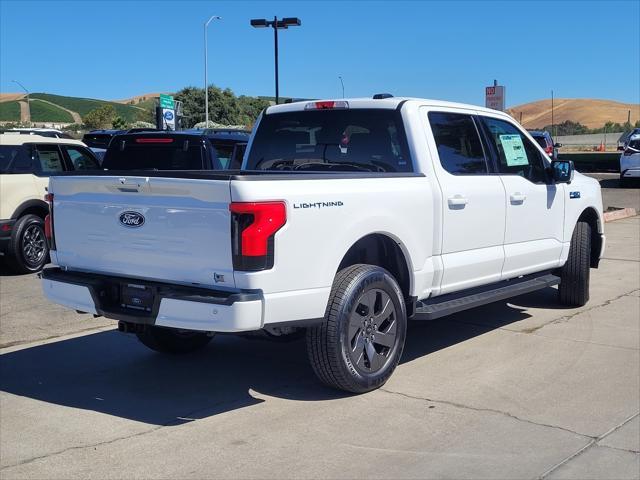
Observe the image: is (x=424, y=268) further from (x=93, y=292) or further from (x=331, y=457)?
(x=93, y=292)

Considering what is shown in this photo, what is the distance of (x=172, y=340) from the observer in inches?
253

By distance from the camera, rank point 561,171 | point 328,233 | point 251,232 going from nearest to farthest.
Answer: point 251,232
point 328,233
point 561,171

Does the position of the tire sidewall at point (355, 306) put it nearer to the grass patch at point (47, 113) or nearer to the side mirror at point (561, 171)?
the side mirror at point (561, 171)

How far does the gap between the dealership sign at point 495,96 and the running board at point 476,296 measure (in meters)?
13.1

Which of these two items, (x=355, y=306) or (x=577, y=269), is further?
(x=577, y=269)

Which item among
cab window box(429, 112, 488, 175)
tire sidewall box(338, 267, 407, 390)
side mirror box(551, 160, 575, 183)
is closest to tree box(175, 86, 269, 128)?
side mirror box(551, 160, 575, 183)

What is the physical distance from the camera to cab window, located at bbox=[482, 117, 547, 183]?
6.88 meters

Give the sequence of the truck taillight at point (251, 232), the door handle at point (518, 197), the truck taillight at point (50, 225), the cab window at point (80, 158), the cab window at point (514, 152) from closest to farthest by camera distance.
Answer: the truck taillight at point (251, 232) → the truck taillight at point (50, 225) → the door handle at point (518, 197) → the cab window at point (514, 152) → the cab window at point (80, 158)

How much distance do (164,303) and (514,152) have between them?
3815 mm

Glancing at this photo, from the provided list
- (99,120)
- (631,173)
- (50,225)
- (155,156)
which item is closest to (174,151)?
(155,156)

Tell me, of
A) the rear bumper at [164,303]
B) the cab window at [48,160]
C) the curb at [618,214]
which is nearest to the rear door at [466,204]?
the rear bumper at [164,303]

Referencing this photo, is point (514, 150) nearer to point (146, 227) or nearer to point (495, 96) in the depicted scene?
point (146, 227)

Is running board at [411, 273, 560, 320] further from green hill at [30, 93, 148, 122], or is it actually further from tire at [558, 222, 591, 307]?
green hill at [30, 93, 148, 122]

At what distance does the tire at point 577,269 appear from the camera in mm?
7910
